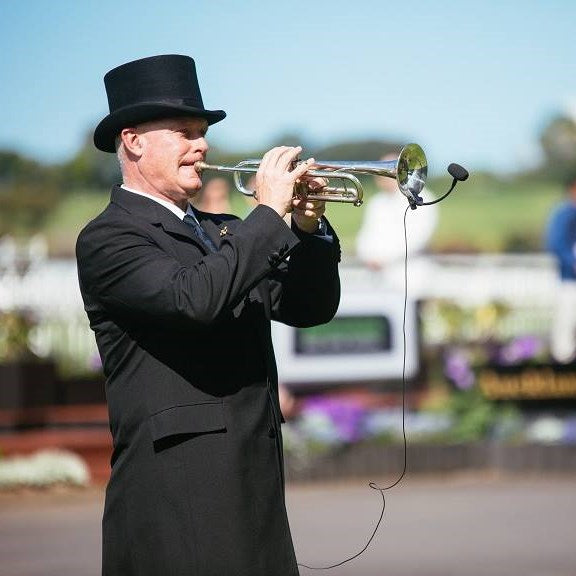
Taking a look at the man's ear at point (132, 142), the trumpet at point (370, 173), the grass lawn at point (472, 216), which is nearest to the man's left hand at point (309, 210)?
the trumpet at point (370, 173)

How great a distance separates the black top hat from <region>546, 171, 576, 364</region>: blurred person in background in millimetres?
8747

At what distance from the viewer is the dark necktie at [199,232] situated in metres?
3.84

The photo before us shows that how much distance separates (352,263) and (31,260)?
2833mm

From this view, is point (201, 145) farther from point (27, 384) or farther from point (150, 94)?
point (27, 384)

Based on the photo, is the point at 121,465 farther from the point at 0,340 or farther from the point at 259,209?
the point at 0,340

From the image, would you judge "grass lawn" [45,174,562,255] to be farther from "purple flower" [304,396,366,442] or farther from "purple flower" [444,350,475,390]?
"purple flower" [304,396,366,442]

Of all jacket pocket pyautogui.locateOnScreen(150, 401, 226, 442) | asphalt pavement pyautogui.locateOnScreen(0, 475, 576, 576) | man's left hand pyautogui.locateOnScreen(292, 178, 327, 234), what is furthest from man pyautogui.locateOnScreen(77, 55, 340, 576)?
asphalt pavement pyautogui.locateOnScreen(0, 475, 576, 576)

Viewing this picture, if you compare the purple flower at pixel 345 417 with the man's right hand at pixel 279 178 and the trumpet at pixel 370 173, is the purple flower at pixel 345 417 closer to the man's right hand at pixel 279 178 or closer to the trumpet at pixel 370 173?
the trumpet at pixel 370 173

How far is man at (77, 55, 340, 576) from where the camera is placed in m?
3.56

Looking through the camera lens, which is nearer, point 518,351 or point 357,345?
point 357,345

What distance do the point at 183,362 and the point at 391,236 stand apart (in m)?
8.79

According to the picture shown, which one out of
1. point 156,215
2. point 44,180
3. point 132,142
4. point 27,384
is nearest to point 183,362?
point 156,215

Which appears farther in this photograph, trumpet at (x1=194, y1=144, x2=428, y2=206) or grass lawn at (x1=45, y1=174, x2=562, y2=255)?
grass lawn at (x1=45, y1=174, x2=562, y2=255)

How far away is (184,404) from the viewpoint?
3602 millimetres
